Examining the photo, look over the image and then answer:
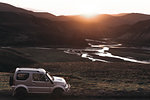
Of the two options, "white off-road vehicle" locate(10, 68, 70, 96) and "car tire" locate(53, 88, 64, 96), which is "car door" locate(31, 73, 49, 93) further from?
"car tire" locate(53, 88, 64, 96)

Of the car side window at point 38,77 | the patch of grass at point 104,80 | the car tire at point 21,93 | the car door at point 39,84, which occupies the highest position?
the car side window at point 38,77

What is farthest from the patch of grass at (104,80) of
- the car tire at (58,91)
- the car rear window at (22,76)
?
the car rear window at (22,76)

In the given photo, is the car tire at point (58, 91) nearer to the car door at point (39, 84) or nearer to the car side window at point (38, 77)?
the car door at point (39, 84)

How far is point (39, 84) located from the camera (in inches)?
611

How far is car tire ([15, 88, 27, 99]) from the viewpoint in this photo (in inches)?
603

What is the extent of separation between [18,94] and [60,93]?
9.40 ft

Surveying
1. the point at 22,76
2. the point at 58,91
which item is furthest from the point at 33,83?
the point at 58,91

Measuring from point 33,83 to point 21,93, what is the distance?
1.06 m

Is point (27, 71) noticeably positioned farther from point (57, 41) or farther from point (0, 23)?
point (0, 23)

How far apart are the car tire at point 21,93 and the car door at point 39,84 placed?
1.77ft

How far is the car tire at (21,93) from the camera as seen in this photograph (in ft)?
50.2

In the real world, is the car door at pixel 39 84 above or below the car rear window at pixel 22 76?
below

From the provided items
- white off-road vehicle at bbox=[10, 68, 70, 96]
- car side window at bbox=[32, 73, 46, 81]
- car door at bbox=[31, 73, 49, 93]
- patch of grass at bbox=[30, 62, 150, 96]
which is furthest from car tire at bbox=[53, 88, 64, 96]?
patch of grass at bbox=[30, 62, 150, 96]

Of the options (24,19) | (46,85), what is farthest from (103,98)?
(24,19)
